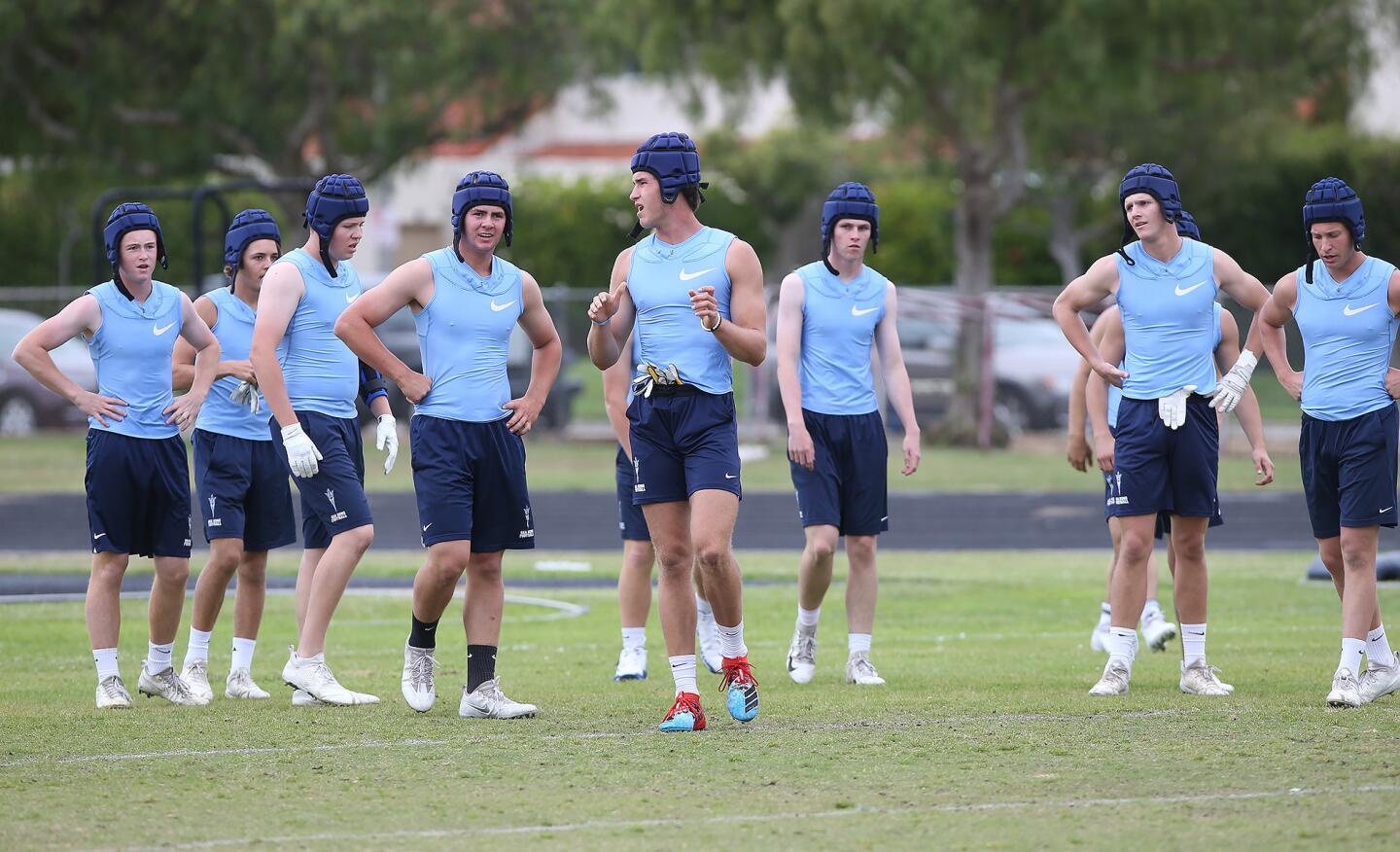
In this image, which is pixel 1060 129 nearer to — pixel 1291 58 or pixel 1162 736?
pixel 1291 58

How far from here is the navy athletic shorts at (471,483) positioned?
8.38m

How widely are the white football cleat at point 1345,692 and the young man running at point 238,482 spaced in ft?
15.9

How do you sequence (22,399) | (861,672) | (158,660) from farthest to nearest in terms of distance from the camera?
(22,399) → (861,672) → (158,660)

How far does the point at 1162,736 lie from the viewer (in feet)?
25.6

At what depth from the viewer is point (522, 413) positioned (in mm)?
8500

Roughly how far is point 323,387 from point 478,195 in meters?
1.30

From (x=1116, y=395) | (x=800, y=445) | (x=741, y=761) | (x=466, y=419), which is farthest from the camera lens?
(x=1116, y=395)

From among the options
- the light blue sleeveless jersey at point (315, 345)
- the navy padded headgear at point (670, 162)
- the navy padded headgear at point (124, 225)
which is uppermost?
the navy padded headgear at point (670, 162)

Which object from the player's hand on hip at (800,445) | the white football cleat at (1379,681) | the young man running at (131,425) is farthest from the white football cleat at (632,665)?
the white football cleat at (1379,681)

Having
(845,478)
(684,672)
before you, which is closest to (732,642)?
(684,672)

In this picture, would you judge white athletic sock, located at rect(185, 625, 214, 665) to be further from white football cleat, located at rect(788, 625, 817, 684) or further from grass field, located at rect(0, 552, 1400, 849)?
white football cleat, located at rect(788, 625, 817, 684)

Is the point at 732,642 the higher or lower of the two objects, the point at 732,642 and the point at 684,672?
the higher

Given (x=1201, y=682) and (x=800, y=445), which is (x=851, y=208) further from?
(x=1201, y=682)

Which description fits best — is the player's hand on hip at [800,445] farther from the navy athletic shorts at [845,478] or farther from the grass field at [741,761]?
the grass field at [741,761]
